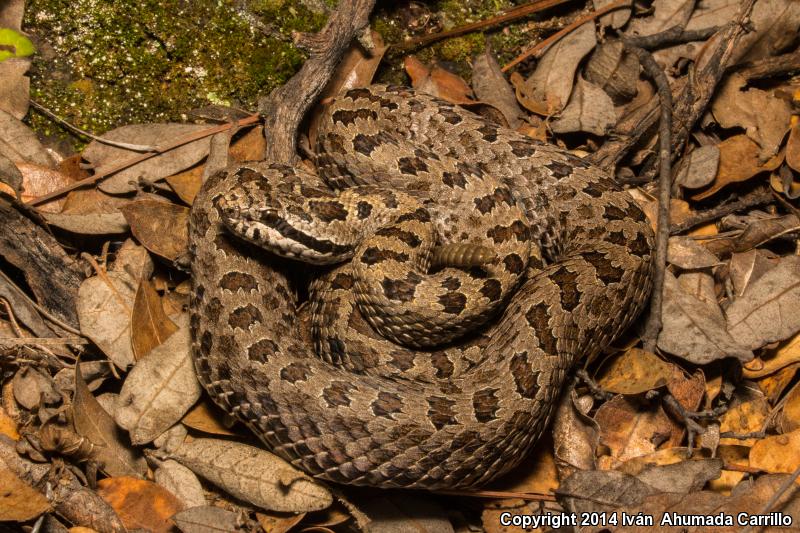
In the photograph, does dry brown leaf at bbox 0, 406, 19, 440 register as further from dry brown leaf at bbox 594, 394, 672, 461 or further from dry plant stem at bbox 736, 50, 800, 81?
dry plant stem at bbox 736, 50, 800, 81

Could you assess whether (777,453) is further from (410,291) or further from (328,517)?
(328,517)

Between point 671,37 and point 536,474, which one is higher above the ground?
point 671,37

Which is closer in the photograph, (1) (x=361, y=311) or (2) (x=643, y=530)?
(2) (x=643, y=530)

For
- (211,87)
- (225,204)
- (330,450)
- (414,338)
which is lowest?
(330,450)

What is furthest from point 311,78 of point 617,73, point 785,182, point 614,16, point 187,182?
point 785,182

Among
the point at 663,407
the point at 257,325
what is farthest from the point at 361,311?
the point at 663,407

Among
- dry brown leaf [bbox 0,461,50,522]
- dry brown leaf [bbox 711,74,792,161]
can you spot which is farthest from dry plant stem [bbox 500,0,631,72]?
dry brown leaf [bbox 0,461,50,522]

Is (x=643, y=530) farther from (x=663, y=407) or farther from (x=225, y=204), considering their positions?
(x=225, y=204)
